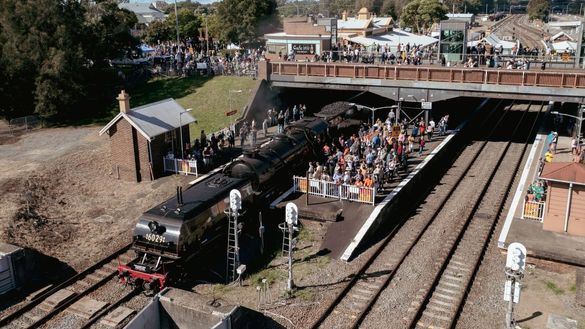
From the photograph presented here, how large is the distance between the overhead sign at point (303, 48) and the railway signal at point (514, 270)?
3337 cm

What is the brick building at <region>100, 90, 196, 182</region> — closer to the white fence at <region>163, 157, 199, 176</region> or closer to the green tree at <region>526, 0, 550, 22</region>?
the white fence at <region>163, 157, 199, 176</region>

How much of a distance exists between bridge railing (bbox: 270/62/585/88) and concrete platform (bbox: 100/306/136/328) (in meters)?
23.5

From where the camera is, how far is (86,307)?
1800 centimetres

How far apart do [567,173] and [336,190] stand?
9.37 meters

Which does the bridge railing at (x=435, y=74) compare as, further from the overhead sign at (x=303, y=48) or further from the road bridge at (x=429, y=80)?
the overhead sign at (x=303, y=48)

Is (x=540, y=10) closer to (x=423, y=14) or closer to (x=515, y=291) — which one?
(x=423, y=14)

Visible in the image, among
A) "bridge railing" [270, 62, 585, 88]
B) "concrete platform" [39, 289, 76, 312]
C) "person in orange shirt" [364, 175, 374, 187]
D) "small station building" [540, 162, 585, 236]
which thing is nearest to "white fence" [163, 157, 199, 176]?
"person in orange shirt" [364, 175, 374, 187]

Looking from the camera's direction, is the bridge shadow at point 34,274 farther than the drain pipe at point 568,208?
No

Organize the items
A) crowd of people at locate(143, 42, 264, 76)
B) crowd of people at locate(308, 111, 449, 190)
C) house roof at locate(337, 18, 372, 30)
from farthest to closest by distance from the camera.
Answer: house roof at locate(337, 18, 372, 30), crowd of people at locate(143, 42, 264, 76), crowd of people at locate(308, 111, 449, 190)

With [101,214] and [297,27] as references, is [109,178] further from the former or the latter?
[297,27]

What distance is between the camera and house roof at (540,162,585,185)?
64.7 feet

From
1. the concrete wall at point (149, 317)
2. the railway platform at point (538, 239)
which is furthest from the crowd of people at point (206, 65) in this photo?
the concrete wall at point (149, 317)

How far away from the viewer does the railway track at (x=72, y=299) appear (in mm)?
17234

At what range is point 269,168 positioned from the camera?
947 inches
